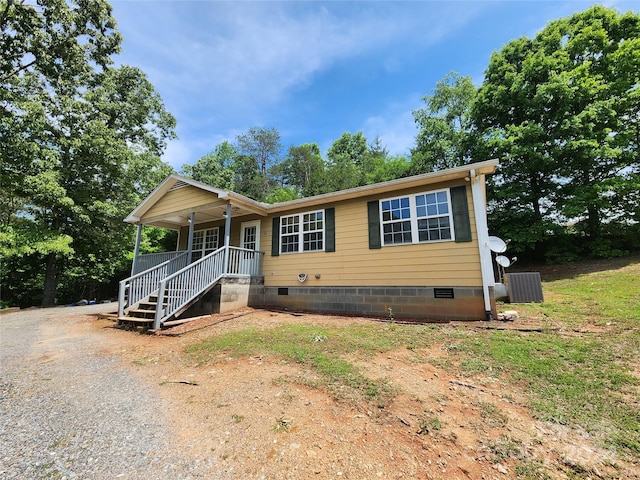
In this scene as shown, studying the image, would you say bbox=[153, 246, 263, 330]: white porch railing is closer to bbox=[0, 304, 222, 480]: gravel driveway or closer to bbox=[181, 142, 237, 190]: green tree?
bbox=[0, 304, 222, 480]: gravel driveway

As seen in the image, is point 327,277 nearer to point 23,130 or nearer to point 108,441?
point 108,441

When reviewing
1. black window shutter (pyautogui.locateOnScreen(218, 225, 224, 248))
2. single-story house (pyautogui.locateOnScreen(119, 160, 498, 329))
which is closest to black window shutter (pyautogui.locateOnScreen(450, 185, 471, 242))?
single-story house (pyautogui.locateOnScreen(119, 160, 498, 329))

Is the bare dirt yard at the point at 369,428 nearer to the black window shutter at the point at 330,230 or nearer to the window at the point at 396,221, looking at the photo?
the window at the point at 396,221

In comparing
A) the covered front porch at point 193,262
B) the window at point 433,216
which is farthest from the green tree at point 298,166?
the window at point 433,216

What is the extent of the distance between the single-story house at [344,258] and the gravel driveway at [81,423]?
2.48 metres

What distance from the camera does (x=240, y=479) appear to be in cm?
190

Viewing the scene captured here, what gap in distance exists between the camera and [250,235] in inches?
415

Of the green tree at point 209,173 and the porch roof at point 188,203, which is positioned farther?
the green tree at point 209,173

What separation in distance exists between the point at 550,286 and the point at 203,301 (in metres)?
12.5

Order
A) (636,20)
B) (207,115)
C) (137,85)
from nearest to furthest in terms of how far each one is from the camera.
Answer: (636,20) → (207,115) → (137,85)

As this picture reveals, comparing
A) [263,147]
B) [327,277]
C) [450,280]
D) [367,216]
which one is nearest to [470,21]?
[367,216]

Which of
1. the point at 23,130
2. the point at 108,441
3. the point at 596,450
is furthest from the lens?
the point at 23,130

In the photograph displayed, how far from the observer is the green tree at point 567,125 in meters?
12.8

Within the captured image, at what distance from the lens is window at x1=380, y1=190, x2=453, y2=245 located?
7.00 meters
